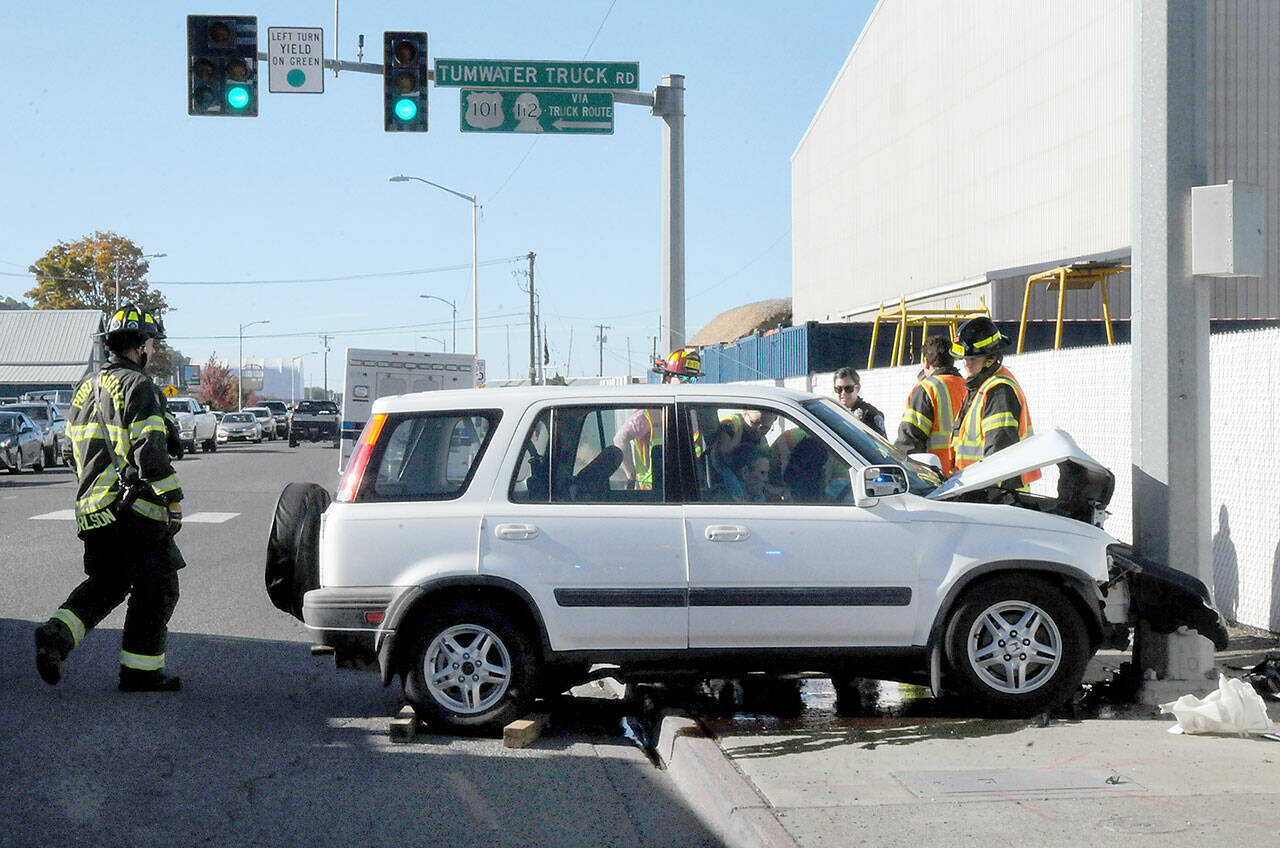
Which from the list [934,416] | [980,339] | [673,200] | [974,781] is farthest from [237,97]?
[974,781]

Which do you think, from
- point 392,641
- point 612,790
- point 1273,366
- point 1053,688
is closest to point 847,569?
→ point 1053,688

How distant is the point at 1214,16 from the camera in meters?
30.2

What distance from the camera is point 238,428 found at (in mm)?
58781

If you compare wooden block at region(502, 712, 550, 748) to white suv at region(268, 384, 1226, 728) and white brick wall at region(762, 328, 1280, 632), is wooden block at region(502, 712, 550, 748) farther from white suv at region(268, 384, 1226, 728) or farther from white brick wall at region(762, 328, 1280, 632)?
white brick wall at region(762, 328, 1280, 632)

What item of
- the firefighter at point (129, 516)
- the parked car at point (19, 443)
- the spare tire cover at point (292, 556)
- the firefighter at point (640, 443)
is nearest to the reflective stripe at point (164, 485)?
the firefighter at point (129, 516)

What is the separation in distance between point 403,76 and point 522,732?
1112cm

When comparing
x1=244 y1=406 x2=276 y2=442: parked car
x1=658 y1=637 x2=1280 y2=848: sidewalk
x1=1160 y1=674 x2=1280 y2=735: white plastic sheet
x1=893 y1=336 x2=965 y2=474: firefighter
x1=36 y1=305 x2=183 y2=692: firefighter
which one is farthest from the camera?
x1=244 y1=406 x2=276 y2=442: parked car

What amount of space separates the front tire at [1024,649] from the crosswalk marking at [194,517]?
13579 mm

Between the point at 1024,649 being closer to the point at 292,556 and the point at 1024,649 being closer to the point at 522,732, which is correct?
the point at 522,732

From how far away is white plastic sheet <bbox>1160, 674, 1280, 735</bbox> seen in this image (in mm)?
6355

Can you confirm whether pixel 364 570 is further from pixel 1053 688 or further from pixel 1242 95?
pixel 1242 95

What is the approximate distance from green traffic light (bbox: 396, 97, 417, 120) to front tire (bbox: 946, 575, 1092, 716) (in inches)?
442

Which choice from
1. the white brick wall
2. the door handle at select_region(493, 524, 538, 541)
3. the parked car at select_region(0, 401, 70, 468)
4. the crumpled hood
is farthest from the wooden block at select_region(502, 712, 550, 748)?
the parked car at select_region(0, 401, 70, 468)

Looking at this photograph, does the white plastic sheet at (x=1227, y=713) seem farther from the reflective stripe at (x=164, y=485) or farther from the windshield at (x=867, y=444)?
the reflective stripe at (x=164, y=485)
